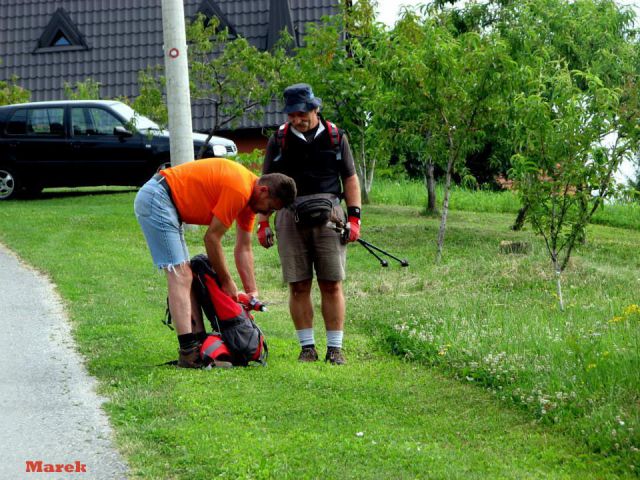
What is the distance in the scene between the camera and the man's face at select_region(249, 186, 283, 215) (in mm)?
7336

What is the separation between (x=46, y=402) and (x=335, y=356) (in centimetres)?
219

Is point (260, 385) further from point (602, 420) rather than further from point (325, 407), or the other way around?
point (602, 420)

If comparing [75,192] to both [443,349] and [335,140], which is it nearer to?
[335,140]

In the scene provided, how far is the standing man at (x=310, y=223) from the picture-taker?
26.3ft

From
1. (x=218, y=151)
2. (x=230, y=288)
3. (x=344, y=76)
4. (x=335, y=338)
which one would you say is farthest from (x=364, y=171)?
(x=230, y=288)

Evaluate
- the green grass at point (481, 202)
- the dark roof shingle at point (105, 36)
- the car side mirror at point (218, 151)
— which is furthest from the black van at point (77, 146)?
the dark roof shingle at point (105, 36)

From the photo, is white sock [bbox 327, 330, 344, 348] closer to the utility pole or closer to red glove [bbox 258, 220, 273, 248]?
red glove [bbox 258, 220, 273, 248]

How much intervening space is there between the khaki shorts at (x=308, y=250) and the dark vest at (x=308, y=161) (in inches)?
8.6

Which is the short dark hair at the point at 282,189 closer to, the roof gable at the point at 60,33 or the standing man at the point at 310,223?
the standing man at the point at 310,223

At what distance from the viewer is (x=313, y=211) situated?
7.90 meters

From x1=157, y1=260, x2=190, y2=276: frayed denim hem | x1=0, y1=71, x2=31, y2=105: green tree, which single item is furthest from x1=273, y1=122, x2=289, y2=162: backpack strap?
x1=0, y1=71, x2=31, y2=105: green tree

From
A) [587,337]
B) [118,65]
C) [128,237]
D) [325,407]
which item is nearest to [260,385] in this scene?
[325,407]

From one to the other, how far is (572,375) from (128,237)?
32.2 feet

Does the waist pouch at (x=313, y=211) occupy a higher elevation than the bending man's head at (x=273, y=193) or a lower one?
lower
